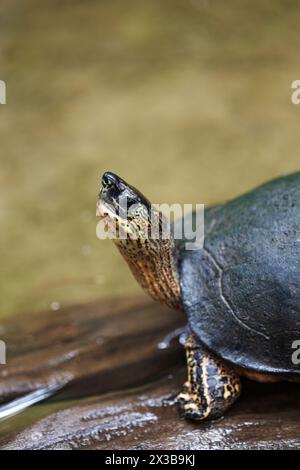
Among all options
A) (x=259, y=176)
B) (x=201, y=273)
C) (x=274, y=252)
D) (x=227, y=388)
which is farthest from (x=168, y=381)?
(x=259, y=176)

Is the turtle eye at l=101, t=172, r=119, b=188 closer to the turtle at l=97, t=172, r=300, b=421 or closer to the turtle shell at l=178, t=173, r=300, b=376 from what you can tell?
the turtle at l=97, t=172, r=300, b=421

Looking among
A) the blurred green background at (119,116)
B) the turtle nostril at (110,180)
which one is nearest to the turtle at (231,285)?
the turtle nostril at (110,180)

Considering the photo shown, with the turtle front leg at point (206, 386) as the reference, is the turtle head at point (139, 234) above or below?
above

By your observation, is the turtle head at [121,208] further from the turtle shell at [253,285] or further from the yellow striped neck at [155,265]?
the turtle shell at [253,285]

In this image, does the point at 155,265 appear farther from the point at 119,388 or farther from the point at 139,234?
the point at 119,388

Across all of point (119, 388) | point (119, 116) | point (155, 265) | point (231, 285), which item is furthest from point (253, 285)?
point (119, 116)

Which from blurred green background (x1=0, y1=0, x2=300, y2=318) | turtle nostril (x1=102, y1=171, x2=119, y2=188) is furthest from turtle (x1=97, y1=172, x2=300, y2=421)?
blurred green background (x1=0, y1=0, x2=300, y2=318)
